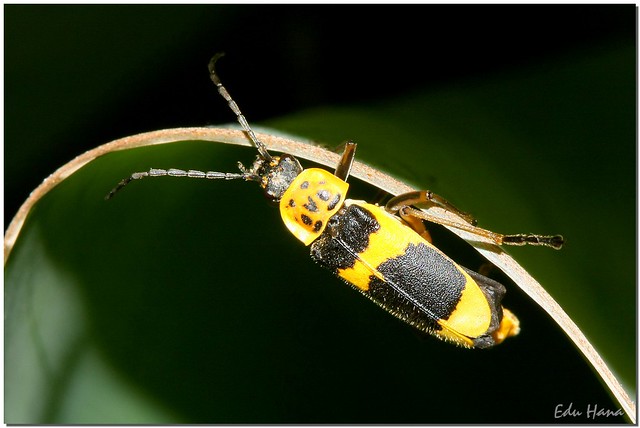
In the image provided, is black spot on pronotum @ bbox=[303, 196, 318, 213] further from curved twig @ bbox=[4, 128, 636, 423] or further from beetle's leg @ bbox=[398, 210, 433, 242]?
curved twig @ bbox=[4, 128, 636, 423]

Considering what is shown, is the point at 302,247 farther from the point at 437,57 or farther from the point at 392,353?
the point at 437,57

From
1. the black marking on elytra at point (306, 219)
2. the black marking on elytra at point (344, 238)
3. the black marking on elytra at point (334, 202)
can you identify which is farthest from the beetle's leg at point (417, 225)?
the black marking on elytra at point (306, 219)

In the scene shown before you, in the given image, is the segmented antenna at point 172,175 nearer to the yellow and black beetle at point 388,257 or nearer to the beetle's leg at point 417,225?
the yellow and black beetle at point 388,257

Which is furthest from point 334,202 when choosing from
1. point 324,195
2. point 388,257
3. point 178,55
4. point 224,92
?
point 178,55

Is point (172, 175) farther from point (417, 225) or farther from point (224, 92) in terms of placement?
point (417, 225)

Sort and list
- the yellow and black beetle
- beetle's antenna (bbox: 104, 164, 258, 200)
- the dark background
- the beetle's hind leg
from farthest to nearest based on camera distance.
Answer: the yellow and black beetle, the dark background, beetle's antenna (bbox: 104, 164, 258, 200), the beetle's hind leg

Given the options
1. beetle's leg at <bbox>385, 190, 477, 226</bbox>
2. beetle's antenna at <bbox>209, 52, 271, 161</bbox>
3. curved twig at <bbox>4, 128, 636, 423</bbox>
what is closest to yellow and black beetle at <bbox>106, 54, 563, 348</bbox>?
beetle's antenna at <bbox>209, 52, 271, 161</bbox>
